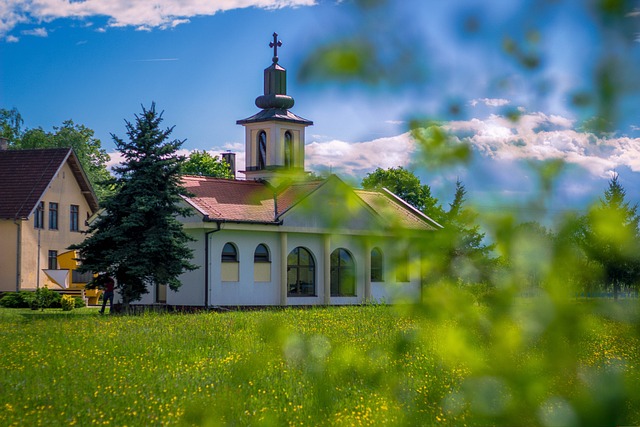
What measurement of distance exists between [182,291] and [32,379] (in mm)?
18637

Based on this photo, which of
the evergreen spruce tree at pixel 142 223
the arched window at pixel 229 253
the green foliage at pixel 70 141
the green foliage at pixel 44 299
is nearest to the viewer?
the evergreen spruce tree at pixel 142 223

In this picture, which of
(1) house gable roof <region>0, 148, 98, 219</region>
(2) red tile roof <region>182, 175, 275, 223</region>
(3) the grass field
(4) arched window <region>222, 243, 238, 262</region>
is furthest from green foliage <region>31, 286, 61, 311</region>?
(3) the grass field

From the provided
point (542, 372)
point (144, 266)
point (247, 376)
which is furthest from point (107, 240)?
point (542, 372)

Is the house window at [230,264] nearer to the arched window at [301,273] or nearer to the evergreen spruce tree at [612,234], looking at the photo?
the arched window at [301,273]

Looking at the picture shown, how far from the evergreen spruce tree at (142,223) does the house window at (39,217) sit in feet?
50.7

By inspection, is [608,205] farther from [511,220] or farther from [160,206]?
[160,206]

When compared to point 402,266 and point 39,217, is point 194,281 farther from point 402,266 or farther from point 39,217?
point 402,266

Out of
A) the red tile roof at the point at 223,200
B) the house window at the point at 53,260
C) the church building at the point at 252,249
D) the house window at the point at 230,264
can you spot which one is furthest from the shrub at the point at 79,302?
the house window at the point at 230,264

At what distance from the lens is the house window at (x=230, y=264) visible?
3359cm

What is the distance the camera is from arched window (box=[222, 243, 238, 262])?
1328 inches

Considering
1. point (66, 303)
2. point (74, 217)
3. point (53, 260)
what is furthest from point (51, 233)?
point (66, 303)

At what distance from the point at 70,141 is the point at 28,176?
24.0 meters

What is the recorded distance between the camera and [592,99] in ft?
7.01

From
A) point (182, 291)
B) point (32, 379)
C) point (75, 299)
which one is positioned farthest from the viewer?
point (75, 299)
